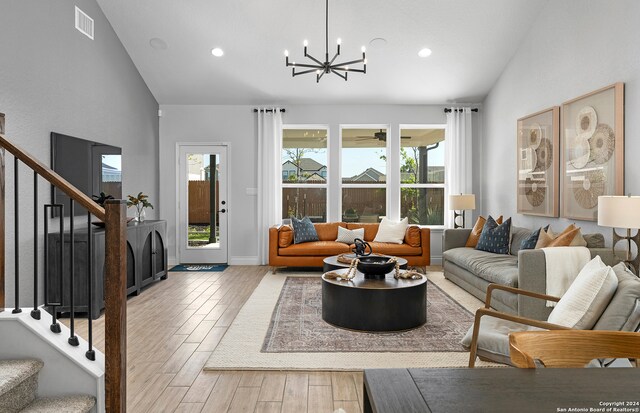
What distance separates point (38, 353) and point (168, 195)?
5.26 metres

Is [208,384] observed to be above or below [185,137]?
below

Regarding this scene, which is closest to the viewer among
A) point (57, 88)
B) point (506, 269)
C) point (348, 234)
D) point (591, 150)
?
point (506, 269)

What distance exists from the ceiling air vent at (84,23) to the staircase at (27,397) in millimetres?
4020

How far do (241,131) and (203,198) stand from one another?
1.29 metres

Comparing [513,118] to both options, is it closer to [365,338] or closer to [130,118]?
[365,338]

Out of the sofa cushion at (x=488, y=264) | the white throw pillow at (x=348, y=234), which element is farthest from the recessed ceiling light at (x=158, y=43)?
the sofa cushion at (x=488, y=264)

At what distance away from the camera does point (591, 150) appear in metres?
4.43

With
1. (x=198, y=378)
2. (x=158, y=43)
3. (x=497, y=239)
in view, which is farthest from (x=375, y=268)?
(x=158, y=43)

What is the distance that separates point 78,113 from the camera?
4969mm

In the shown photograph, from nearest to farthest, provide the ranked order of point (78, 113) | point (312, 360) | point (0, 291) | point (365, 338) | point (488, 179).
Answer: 1. point (0, 291)
2. point (312, 360)
3. point (365, 338)
4. point (78, 113)
5. point (488, 179)

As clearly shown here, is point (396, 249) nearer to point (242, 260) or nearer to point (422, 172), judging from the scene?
point (422, 172)

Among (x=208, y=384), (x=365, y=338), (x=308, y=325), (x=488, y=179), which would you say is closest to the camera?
(x=208, y=384)

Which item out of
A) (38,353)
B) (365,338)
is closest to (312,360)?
(365,338)

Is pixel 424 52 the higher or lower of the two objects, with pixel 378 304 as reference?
higher
